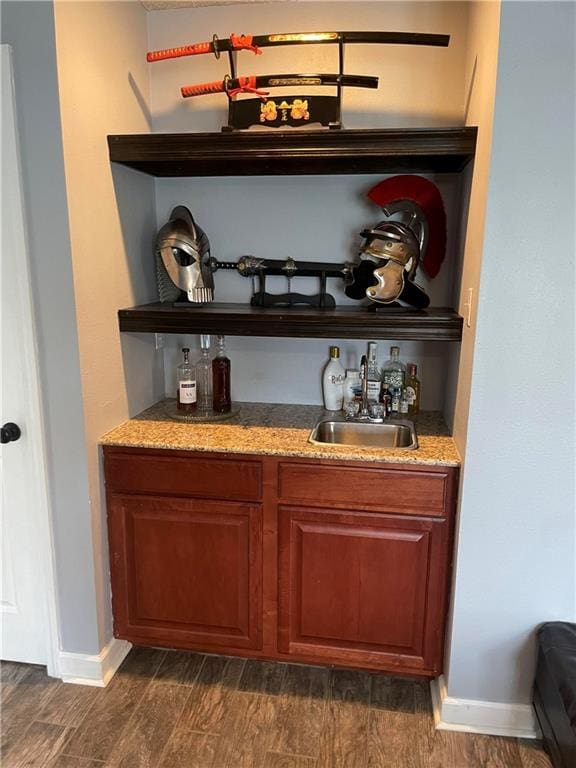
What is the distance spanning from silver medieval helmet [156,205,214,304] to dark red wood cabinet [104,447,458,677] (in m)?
0.67

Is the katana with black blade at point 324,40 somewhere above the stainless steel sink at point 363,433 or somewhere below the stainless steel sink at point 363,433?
above

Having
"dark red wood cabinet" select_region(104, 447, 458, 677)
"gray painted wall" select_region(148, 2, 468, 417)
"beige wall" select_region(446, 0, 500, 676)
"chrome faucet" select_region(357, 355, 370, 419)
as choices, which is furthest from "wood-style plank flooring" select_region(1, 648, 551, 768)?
"gray painted wall" select_region(148, 2, 468, 417)

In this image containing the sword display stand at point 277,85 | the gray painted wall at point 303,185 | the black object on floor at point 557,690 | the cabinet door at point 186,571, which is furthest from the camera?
the gray painted wall at point 303,185

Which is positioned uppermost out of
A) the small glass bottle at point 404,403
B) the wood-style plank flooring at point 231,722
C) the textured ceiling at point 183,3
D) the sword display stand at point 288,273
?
the textured ceiling at point 183,3

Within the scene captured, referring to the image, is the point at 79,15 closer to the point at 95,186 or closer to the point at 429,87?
the point at 95,186

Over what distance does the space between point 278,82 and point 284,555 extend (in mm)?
1606

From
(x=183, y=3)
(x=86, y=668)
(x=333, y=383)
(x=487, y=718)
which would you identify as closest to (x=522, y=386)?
(x=333, y=383)

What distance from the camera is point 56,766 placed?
169 cm

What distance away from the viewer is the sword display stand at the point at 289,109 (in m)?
1.90

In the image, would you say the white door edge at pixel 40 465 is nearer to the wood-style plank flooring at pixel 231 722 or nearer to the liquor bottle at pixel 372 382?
the wood-style plank flooring at pixel 231 722

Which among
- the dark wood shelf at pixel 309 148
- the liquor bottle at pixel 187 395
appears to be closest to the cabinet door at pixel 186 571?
the liquor bottle at pixel 187 395

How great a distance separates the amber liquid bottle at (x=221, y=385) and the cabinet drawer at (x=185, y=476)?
380mm

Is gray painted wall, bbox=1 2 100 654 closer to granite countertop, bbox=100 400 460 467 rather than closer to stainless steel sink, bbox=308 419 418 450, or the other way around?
granite countertop, bbox=100 400 460 467

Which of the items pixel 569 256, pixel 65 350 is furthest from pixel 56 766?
pixel 569 256
